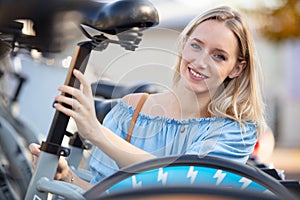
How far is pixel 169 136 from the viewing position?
1.67 meters

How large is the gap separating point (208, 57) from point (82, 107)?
31cm

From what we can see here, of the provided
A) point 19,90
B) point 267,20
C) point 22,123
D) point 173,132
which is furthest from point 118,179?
point 267,20

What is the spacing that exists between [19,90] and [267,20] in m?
9.86

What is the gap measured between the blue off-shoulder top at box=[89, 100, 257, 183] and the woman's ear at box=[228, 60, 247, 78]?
0.12m

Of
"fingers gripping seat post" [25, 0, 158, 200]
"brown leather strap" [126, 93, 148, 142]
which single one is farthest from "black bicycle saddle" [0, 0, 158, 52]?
"brown leather strap" [126, 93, 148, 142]

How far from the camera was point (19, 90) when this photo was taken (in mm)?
2297

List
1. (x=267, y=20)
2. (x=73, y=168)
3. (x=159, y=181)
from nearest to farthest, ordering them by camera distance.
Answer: (x=159, y=181) → (x=73, y=168) → (x=267, y=20)

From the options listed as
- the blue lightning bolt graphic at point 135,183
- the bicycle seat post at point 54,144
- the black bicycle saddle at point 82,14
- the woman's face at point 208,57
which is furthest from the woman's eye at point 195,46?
the blue lightning bolt graphic at point 135,183

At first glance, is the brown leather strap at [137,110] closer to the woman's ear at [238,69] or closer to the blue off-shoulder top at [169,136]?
the blue off-shoulder top at [169,136]

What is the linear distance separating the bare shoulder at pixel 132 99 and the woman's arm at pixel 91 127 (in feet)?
0.36

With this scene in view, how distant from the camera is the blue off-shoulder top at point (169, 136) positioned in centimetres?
167

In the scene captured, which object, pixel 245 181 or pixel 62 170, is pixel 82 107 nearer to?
pixel 62 170

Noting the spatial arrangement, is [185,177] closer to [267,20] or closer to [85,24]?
[85,24]

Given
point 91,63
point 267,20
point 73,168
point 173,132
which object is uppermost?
point 267,20
